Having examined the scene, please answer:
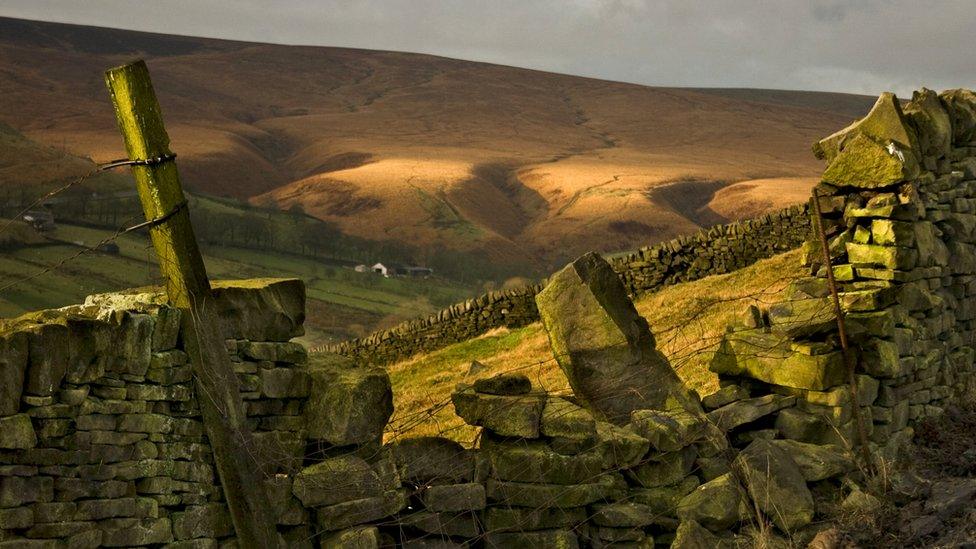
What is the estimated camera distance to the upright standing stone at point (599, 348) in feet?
29.6

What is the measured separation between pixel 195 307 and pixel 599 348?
3742 mm

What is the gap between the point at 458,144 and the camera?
140750 mm

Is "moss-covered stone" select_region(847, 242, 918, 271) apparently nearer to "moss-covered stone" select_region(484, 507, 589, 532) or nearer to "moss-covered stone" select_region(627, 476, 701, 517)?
"moss-covered stone" select_region(627, 476, 701, 517)

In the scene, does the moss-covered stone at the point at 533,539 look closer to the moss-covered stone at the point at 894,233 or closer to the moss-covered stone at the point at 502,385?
the moss-covered stone at the point at 502,385

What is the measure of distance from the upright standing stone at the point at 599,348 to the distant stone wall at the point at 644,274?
14.2m

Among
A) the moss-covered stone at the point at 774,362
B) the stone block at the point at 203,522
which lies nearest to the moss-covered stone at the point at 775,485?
the moss-covered stone at the point at 774,362

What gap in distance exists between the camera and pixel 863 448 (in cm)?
965


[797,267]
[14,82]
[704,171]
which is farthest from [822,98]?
[797,267]

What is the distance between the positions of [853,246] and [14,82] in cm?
16365

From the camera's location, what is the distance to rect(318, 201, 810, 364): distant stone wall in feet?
75.2

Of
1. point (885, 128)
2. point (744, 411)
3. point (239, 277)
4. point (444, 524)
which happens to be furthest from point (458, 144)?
point (444, 524)

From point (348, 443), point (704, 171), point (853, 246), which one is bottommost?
point (348, 443)

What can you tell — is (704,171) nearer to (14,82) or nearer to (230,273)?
(230,273)

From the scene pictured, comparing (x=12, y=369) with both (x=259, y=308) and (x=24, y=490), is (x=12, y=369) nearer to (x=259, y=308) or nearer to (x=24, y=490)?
(x=24, y=490)
